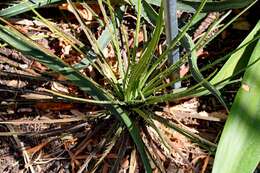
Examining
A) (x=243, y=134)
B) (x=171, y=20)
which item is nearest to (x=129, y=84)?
(x=171, y=20)

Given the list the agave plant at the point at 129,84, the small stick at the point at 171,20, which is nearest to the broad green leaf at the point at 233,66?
the agave plant at the point at 129,84

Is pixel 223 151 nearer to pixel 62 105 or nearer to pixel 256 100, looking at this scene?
pixel 256 100

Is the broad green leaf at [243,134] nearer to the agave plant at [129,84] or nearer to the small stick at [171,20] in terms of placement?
the agave plant at [129,84]

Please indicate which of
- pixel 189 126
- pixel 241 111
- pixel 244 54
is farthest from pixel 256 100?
pixel 189 126

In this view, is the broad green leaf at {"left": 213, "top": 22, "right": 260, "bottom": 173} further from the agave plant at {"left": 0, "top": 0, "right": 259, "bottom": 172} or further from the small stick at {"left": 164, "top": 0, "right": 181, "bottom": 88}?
the small stick at {"left": 164, "top": 0, "right": 181, "bottom": 88}

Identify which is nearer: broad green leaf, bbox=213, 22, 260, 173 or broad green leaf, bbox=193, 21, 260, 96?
broad green leaf, bbox=213, 22, 260, 173

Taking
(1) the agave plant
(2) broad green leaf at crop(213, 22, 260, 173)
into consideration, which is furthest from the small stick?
(2) broad green leaf at crop(213, 22, 260, 173)

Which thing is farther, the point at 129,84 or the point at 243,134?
the point at 129,84

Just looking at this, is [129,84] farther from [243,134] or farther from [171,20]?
[243,134]
